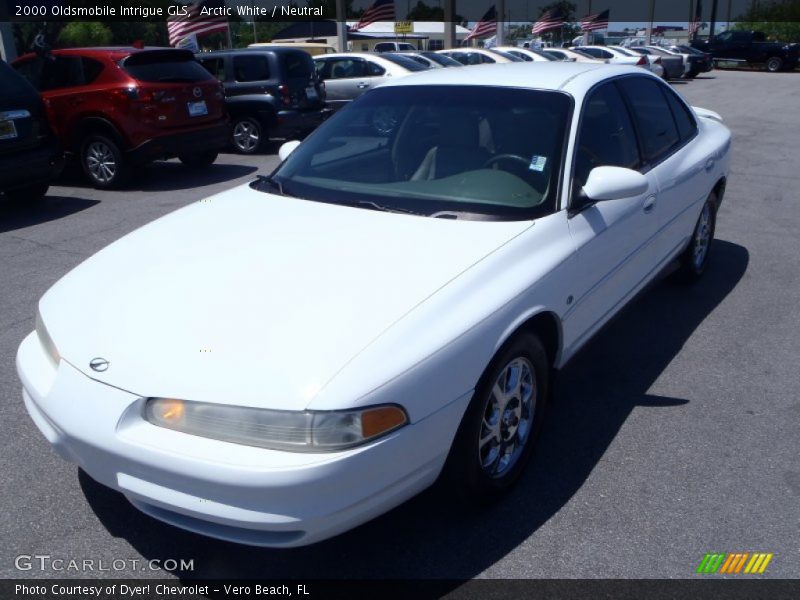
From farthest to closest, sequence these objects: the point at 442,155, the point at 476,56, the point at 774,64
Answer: the point at 774,64, the point at 476,56, the point at 442,155

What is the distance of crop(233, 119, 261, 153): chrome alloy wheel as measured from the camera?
1192 cm

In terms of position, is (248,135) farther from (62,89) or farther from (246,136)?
(62,89)

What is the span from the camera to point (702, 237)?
551 centimetres

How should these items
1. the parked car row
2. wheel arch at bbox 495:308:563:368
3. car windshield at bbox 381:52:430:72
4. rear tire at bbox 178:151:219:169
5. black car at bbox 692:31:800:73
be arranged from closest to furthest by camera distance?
1. wheel arch at bbox 495:308:563:368
2. the parked car row
3. rear tire at bbox 178:151:219:169
4. car windshield at bbox 381:52:430:72
5. black car at bbox 692:31:800:73

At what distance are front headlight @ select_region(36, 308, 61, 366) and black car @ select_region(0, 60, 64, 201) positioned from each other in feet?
17.7

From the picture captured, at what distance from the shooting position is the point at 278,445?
2.30 meters

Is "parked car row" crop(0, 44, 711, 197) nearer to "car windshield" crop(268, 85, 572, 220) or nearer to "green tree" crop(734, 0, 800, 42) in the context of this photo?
"car windshield" crop(268, 85, 572, 220)

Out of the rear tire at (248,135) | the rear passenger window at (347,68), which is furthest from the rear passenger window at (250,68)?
the rear passenger window at (347,68)

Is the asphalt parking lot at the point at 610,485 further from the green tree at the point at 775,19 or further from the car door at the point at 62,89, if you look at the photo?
the green tree at the point at 775,19

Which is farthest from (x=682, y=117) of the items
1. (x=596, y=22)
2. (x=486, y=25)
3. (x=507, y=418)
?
(x=596, y=22)

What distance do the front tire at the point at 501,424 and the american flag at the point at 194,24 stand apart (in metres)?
14.3

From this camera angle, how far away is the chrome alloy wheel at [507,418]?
2.94 metres

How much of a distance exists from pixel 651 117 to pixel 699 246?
4.23ft

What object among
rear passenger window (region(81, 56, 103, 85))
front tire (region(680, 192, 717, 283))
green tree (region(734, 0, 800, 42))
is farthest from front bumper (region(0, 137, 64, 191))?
green tree (region(734, 0, 800, 42))
